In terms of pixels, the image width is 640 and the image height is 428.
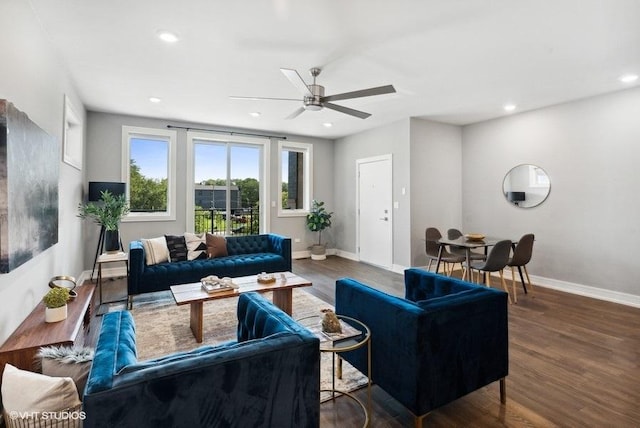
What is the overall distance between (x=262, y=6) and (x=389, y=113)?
331 cm

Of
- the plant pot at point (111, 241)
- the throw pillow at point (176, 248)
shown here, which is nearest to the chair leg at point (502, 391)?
the throw pillow at point (176, 248)

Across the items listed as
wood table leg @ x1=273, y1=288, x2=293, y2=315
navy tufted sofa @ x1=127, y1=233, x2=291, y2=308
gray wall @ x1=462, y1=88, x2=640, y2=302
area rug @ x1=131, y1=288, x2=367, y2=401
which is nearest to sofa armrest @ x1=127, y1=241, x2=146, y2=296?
navy tufted sofa @ x1=127, y1=233, x2=291, y2=308

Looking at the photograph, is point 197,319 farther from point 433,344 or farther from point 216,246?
point 433,344

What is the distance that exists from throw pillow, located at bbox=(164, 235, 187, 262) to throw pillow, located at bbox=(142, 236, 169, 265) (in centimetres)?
9

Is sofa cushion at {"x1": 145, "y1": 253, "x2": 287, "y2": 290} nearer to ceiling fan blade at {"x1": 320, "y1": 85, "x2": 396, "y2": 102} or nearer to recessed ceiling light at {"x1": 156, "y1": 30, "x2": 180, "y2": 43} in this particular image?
ceiling fan blade at {"x1": 320, "y1": 85, "x2": 396, "y2": 102}

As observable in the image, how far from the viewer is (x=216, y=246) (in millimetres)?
4742

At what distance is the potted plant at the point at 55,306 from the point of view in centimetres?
223

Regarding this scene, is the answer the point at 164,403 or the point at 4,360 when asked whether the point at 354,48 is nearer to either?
the point at 164,403

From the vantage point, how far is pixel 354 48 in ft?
10.0

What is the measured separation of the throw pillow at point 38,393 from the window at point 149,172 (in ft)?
15.1

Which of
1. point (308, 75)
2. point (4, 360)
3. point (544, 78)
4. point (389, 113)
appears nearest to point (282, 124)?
point (389, 113)

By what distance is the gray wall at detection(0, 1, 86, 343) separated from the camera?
2012mm

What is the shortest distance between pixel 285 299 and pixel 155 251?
2.00m

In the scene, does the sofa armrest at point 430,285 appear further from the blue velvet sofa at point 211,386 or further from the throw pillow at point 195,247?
the throw pillow at point 195,247
